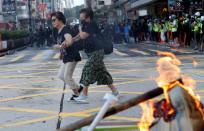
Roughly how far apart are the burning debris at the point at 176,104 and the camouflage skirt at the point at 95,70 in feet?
19.2

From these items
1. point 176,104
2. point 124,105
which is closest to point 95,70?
point 176,104

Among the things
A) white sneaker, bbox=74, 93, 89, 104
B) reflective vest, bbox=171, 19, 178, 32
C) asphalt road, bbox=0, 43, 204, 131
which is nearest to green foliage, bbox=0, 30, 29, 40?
reflective vest, bbox=171, 19, 178, 32

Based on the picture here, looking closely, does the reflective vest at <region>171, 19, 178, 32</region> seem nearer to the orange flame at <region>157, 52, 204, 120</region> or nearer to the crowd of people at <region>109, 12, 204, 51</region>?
the crowd of people at <region>109, 12, 204, 51</region>

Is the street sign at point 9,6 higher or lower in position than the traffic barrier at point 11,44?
higher

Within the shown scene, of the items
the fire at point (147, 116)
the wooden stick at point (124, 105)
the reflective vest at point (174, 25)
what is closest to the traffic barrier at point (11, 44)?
the reflective vest at point (174, 25)

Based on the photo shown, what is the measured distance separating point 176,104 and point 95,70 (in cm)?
619

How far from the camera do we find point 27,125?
7941 mm

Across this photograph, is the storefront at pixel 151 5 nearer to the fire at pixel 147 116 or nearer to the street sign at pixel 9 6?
the street sign at pixel 9 6

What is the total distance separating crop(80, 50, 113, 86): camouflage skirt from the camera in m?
9.87

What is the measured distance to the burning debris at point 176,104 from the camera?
3775 millimetres

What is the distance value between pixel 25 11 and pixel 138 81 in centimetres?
7779

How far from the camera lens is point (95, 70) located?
32.6 ft

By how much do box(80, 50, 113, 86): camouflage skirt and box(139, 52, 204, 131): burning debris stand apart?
587cm

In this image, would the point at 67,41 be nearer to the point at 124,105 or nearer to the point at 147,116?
the point at 147,116
